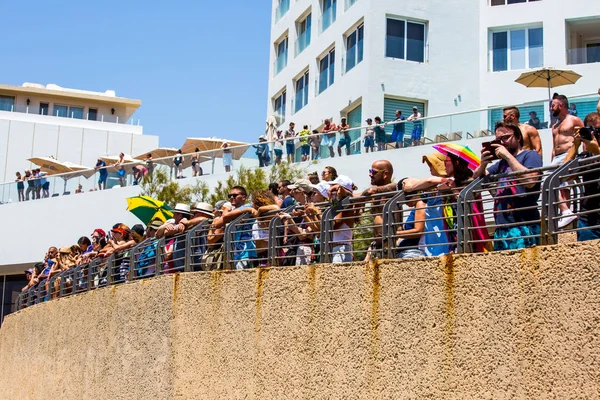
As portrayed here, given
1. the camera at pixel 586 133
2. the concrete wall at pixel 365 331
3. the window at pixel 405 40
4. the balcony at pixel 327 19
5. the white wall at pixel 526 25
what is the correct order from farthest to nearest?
the balcony at pixel 327 19, the window at pixel 405 40, the white wall at pixel 526 25, the camera at pixel 586 133, the concrete wall at pixel 365 331

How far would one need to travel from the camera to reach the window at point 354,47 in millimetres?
32875

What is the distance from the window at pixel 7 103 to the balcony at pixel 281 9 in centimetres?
3318

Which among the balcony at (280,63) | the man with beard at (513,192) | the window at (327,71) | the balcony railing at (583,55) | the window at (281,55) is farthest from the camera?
the window at (281,55)

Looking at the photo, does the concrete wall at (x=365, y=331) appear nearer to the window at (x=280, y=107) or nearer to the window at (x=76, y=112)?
the window at (x=280, y=107)

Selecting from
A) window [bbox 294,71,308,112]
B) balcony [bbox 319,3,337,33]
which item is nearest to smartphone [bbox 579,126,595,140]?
balcony [bbox 319,3,337,33]

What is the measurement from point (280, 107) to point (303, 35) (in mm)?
3434

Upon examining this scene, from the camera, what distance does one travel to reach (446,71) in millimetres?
32719

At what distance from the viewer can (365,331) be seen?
29.0 feet

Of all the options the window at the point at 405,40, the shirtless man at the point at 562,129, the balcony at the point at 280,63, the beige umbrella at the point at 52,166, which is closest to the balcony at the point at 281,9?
the balcony at the point at 280,63

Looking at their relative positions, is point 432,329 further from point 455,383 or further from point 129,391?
point 129,391

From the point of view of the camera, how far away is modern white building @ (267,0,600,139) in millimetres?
31859

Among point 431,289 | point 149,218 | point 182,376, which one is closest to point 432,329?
point 431,289

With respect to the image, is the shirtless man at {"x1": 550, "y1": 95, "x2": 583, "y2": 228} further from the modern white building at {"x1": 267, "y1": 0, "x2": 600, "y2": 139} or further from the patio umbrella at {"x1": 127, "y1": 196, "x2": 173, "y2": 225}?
the modern white building at {"x1": 267, "y1": 0, "x2": 600, "y2": 139}

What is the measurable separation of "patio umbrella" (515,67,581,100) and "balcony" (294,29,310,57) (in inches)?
538
